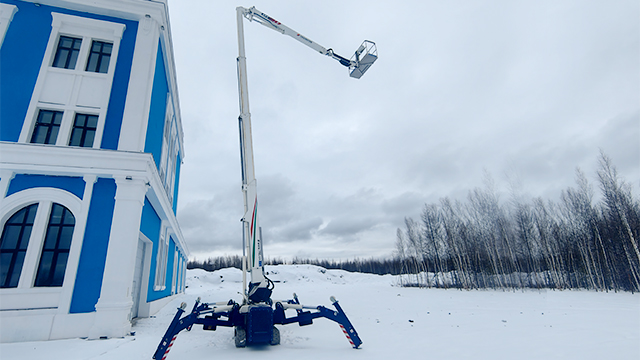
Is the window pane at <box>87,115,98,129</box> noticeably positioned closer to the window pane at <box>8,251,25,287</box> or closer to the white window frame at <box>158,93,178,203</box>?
the white window frame at <box>158,93,178,203</box>

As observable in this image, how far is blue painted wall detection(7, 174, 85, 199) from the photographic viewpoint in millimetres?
7324

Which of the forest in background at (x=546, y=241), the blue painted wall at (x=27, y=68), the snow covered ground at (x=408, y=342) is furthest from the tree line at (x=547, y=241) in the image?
the blue painted wall at (x=27, y=68)

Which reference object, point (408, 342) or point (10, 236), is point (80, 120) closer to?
point (10, 236)

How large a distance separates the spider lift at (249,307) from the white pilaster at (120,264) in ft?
5.71

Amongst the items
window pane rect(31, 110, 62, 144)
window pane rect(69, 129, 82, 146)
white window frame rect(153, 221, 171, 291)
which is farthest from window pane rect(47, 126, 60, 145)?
white window frame rect(153, 221, 171, 291)

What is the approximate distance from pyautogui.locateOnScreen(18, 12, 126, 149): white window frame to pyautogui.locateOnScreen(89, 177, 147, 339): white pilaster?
7.15ft

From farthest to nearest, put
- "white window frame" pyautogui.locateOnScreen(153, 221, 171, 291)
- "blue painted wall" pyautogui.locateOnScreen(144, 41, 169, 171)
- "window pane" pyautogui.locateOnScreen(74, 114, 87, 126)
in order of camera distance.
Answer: "white window frame" pyautogui.locateOnScreen(153, 221, 171, 291) < "blue painted wall" pyautogui.locateOnScreen(144, 41, 169, 171) < "window pane" pyautogui.locateOnScreen(74, 114, 87, 126)

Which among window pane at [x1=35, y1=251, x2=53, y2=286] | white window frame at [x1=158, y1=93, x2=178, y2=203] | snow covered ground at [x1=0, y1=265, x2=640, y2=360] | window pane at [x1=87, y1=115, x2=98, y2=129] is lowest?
snow covered ground at [x1=0, y1=265, x2=640, y2=360]

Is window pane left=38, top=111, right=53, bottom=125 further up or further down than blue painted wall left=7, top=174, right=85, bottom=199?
further up

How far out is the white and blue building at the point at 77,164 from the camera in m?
6.87

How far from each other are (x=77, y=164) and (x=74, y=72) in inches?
151

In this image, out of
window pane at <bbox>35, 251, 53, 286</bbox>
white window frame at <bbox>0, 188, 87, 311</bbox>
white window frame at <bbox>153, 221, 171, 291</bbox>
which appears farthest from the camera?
white window frame at <bbox>153, 221, 171, 291</bbox>

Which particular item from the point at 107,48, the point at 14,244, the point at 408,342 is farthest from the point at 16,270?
the point at 408,342

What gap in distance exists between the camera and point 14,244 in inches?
279
